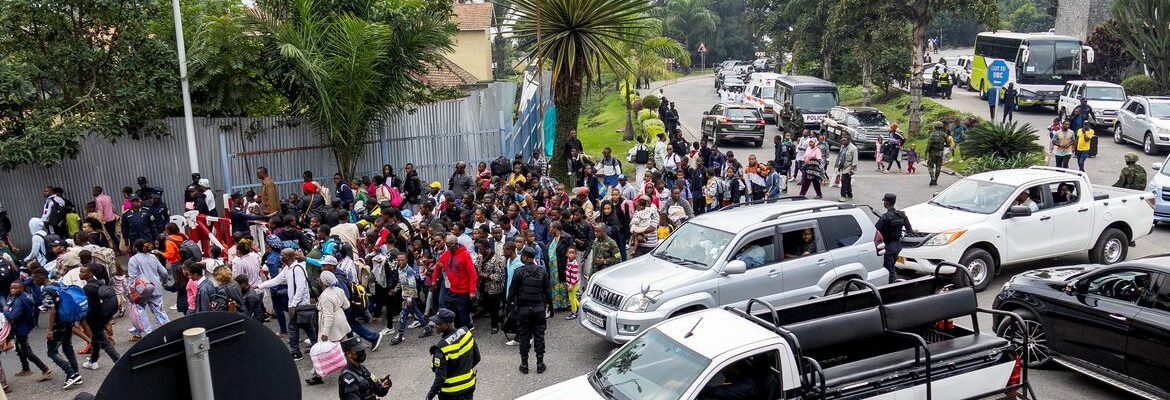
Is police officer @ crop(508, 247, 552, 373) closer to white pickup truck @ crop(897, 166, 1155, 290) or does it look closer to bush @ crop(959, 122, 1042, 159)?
white pickup truck @ crop(897, 166, 1155, 290)

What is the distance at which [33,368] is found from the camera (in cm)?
1071

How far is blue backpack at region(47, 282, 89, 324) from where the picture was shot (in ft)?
31.9

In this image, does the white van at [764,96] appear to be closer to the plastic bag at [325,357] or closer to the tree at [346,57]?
the tree at [346,57]

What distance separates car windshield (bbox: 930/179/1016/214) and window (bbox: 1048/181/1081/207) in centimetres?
81

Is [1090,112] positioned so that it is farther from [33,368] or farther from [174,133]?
[33,368]

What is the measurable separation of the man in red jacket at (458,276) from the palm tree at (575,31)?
7.54 m

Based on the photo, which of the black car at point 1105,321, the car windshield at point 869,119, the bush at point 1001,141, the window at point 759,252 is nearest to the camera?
the black car at point 1105,321

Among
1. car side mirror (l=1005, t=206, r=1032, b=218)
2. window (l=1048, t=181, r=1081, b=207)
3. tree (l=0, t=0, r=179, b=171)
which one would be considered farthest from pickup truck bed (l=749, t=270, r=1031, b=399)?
tree (l=0, t=0, r=179, b=171)

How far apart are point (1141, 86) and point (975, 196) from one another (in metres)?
23.8

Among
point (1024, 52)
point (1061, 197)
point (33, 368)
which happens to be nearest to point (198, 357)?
point (33, 368)

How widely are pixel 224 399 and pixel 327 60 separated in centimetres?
1450

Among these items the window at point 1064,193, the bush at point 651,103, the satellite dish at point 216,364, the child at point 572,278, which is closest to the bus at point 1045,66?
the bush at point 651,103

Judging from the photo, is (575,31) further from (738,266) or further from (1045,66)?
(1045,66)

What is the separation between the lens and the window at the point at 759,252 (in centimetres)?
1012
